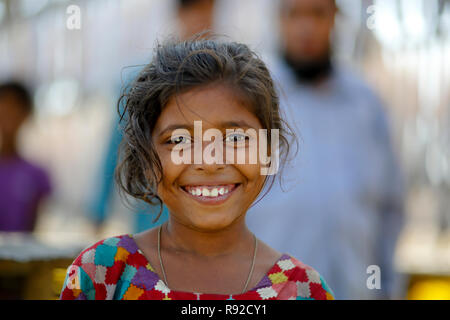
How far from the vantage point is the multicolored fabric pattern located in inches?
62.4

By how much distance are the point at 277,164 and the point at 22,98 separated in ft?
10.9

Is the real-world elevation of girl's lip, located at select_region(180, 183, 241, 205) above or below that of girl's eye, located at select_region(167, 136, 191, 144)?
below

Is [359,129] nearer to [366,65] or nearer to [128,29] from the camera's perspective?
[366,65]

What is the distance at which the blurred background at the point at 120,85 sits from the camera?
329 centimetres

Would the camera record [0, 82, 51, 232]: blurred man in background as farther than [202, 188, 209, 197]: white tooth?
Yes

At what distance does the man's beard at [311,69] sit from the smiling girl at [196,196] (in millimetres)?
1388

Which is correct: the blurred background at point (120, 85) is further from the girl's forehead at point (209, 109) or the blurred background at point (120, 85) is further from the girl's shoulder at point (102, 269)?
the girl's forehead at point (209, 109)

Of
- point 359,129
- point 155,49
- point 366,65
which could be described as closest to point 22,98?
point 366,65

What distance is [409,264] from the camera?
4664mm

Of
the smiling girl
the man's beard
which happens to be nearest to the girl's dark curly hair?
the smiling girl

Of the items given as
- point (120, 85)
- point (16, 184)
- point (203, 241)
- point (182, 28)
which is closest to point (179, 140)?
point (203, 241)

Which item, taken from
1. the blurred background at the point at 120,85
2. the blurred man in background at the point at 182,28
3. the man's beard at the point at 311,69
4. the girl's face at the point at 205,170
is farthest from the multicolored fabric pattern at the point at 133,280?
the man's beard at the point at 311,69

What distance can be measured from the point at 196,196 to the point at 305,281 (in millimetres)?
328

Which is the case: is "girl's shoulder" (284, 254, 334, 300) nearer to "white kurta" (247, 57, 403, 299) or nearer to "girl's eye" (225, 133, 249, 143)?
"girl's eye" (225, 133, 249, 143)
